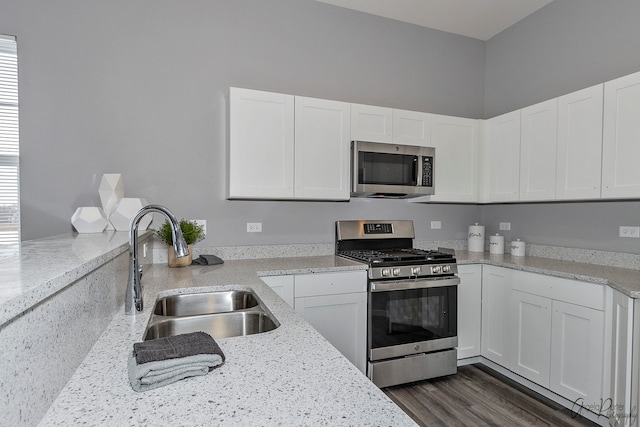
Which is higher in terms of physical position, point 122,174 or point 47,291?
point 122,174

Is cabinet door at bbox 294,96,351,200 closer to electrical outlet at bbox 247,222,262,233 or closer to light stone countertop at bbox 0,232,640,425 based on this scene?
electrical outlet at bbox 247,222,262,233

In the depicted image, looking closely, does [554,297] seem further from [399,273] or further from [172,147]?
[172,147]

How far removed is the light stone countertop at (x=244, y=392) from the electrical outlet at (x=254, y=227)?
1725mm

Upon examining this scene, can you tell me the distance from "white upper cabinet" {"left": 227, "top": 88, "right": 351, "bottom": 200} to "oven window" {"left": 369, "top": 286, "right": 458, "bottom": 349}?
873 millimetres

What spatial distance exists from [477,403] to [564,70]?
2.70 meters

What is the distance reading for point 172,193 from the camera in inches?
104

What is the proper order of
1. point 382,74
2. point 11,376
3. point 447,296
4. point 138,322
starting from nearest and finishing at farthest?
point 11,376 < point 138,322 < point 447,296 < point 382,74

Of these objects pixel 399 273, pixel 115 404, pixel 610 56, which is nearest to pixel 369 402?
pixel 115 404

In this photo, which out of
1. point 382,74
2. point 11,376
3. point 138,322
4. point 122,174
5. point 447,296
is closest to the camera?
point 11,376

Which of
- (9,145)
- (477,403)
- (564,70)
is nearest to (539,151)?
(564,70)

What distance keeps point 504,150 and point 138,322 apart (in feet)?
9.96

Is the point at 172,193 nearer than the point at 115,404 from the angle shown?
No

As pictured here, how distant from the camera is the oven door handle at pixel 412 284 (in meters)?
2.49

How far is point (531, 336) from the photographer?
8.08ft
